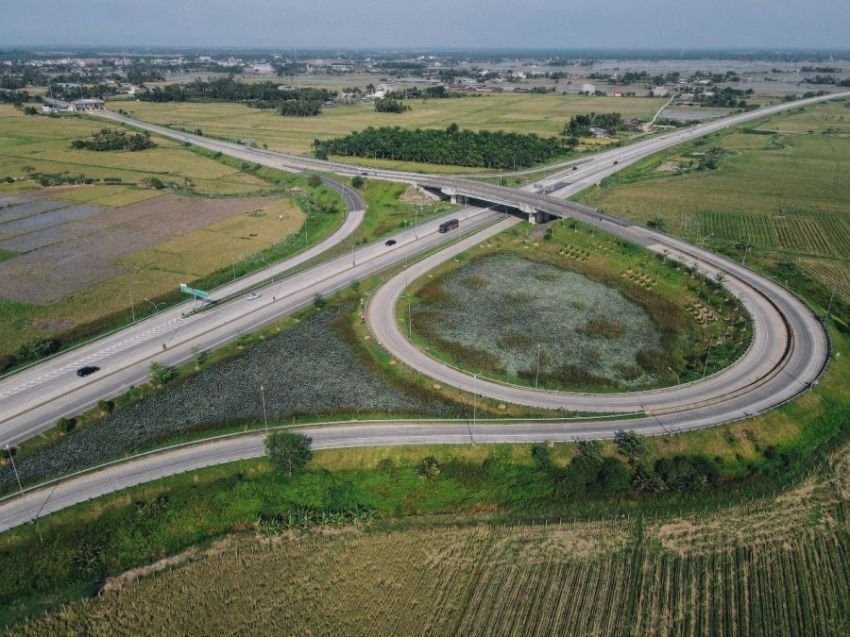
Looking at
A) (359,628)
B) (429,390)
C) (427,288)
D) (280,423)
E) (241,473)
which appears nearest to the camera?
(359,628)

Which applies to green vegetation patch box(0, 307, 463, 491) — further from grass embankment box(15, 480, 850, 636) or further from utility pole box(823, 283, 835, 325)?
utility pole box(823, 283, 835, 325)

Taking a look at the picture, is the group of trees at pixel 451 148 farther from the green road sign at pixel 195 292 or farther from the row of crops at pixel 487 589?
the row of crops at pixel 487 589

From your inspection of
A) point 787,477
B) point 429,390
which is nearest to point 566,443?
point 429,390

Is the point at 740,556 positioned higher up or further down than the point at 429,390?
further down

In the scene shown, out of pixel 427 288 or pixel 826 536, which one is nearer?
pixel 826 536

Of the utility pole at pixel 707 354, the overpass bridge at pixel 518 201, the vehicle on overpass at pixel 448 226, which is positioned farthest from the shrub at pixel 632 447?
the vehicle on overpass at pixel 448 226

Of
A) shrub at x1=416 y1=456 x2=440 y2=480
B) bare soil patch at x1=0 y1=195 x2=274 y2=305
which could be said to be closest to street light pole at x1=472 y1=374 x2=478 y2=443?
shrub at x1=416 y1=456 x2=440 y2=480

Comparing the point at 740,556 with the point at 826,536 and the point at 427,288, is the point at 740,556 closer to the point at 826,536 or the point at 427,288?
the point at 826,536
